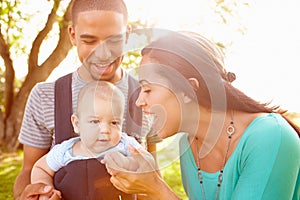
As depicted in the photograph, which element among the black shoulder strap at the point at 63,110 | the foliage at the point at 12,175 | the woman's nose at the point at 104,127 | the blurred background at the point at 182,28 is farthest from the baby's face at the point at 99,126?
the foliage at the point at 12,175

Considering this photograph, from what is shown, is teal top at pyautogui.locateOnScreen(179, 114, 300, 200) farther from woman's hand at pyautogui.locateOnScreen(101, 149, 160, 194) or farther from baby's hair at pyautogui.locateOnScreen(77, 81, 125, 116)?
baby's hair at pyautogui.locateOnScreen(77, 81, 125, 116)

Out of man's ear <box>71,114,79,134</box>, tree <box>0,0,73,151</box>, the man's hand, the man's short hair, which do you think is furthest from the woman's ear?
tree <box>0,0,73,151</box>

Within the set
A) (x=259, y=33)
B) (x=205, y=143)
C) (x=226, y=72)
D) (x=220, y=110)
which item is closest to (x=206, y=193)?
(x=205, y=143)

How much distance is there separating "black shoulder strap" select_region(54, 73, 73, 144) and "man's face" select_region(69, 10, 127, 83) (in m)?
0.14

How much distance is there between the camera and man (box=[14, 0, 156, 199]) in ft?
10.3

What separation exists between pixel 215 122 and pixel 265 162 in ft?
1.27

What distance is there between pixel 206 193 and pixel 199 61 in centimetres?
79

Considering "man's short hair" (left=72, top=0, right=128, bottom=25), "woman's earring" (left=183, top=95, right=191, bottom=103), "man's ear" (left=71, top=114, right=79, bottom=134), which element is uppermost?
"man's short hair" (left=72, top=0, right=128, bottom=25)

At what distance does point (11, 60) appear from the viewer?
939cm

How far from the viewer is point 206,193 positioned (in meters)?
2.92

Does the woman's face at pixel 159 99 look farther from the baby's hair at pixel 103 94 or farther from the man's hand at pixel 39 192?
the man's hand at pixel 39 192

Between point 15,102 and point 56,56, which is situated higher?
point 56,56

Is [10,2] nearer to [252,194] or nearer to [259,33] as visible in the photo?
[259,33]

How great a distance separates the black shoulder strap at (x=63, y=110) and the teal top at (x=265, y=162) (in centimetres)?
100
